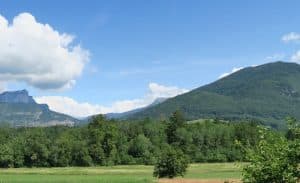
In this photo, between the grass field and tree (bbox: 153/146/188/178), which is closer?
the grass field

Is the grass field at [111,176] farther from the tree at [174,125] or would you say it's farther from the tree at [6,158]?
the tree at [174,125]

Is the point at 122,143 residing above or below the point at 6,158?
above

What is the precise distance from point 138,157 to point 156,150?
561 centimetres

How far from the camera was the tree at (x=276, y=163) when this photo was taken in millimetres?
14625

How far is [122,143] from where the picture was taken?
5886 inches

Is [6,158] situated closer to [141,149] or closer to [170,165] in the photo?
[141,149]

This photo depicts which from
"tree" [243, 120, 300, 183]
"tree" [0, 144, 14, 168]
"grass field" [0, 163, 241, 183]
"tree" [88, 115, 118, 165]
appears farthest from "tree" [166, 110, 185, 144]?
"tree" [243, 120, 300, 183]

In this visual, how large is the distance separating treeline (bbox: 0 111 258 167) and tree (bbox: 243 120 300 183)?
11209 centimetres

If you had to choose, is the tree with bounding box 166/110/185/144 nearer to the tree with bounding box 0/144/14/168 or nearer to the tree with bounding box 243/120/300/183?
the tree with bounding box 0/144/14/168

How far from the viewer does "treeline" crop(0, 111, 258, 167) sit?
13988 centimetres

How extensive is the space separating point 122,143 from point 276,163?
136 meters

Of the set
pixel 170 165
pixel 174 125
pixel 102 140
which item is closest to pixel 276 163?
pixel 170 165

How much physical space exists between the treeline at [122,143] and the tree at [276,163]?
112087mm

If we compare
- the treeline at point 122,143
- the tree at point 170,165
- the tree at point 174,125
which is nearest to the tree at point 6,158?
the treeline at point 122,143
